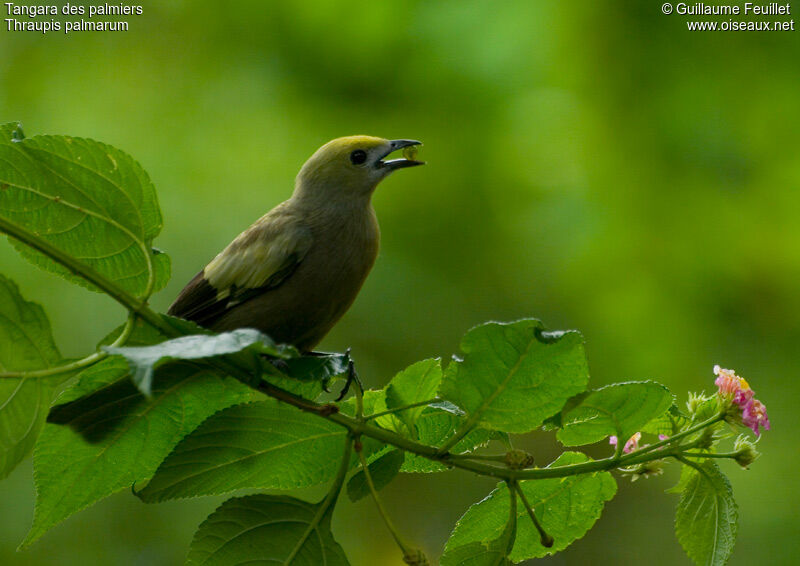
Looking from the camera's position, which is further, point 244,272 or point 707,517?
point 244,272

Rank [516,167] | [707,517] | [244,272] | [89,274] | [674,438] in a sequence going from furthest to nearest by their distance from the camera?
[516,167] < [244,272] < [707,517] < [674,438] < [89,274]

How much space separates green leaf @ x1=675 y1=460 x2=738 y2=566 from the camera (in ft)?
6.14

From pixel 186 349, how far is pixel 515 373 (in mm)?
580

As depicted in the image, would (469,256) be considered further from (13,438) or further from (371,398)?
(13,438)

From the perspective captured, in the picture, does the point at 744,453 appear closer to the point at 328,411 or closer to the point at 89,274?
the point at 328,411

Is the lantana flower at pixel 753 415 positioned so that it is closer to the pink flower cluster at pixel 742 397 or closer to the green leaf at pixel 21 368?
the pink flower cluster at pixel 742 397

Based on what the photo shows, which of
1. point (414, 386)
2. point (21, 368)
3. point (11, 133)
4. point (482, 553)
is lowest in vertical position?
point (482, 553)

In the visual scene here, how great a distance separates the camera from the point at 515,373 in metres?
1.66

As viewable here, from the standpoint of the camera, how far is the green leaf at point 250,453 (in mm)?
1820

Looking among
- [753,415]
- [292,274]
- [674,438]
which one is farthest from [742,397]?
[292,274]

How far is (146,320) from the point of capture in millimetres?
1626

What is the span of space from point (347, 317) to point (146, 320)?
16.0 ft

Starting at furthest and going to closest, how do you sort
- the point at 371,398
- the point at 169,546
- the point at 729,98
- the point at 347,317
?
the point at 729,98 → the point at 347,317 → the point at 169,546 → the point at 371,398

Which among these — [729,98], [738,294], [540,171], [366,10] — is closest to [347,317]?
[540,171]
